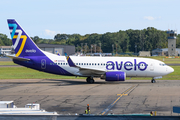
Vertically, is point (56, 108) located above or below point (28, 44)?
below

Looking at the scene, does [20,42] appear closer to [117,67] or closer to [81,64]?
[81,64]

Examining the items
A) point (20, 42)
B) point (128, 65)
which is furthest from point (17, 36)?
point (128, 65)

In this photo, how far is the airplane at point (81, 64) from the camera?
120 feet

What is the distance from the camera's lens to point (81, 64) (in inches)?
1474

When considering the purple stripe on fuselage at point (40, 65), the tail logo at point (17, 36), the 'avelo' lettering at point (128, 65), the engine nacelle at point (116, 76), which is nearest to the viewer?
the engine nacelle at point (116, 76)

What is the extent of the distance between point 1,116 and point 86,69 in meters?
26.7

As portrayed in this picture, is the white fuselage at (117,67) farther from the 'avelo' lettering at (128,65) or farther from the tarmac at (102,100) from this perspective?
the tarmac at (102,100)

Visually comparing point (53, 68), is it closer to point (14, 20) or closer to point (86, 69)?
point (86, 69)

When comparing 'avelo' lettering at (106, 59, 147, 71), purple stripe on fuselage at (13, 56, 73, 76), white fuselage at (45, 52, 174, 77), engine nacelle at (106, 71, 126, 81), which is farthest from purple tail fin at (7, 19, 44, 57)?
engine nacelle at (106, 71, 126, 81)

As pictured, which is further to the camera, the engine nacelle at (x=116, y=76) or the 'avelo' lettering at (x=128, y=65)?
the 'avelo' lettering at (x=128, y=65)

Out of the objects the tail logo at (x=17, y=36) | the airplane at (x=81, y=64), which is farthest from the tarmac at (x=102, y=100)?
the tail logo at (x=17, y=36)

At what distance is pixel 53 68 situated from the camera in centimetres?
3734

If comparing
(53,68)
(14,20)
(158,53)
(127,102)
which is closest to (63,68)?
(53,68)

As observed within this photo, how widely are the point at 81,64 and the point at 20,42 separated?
988 centimetres
